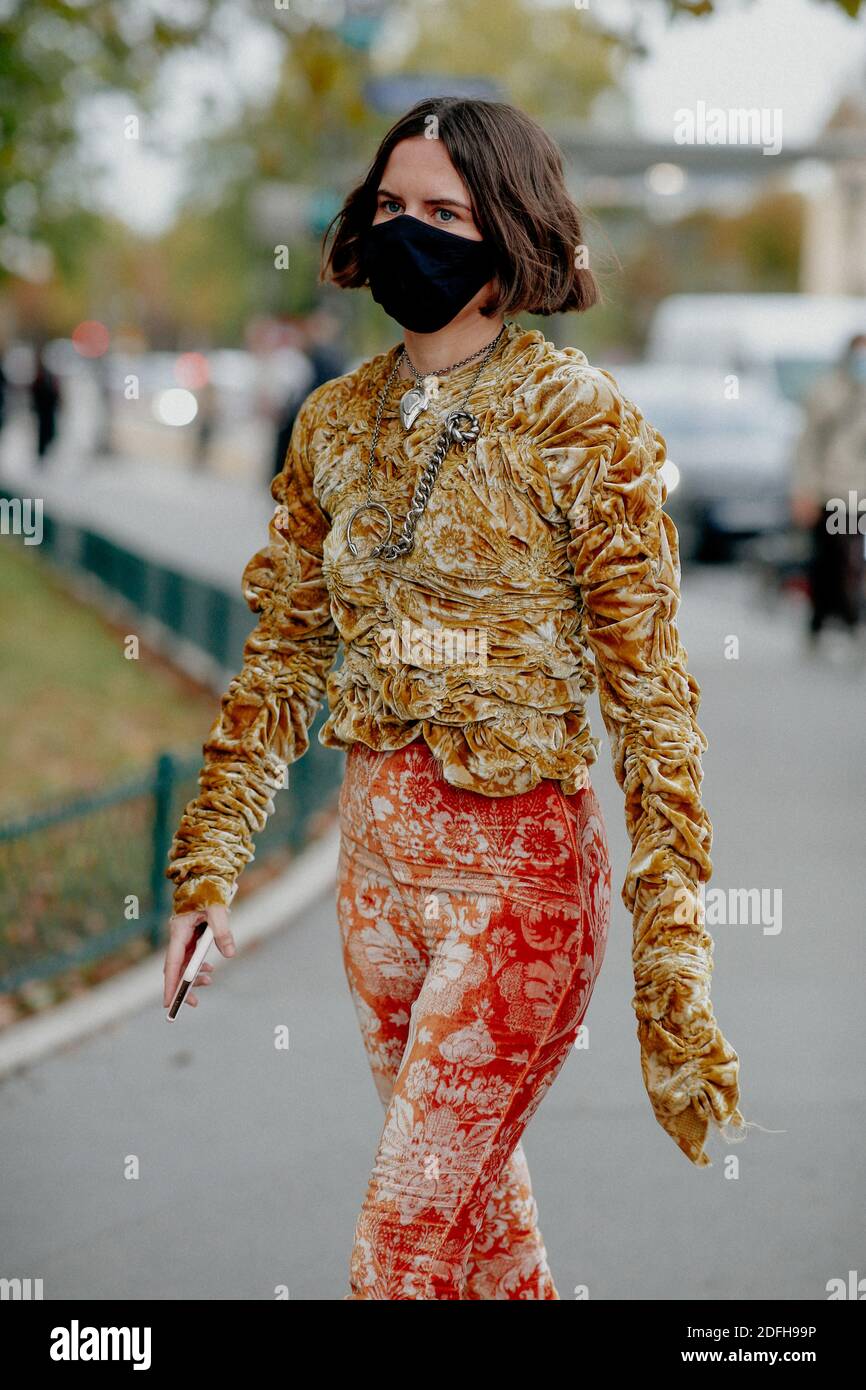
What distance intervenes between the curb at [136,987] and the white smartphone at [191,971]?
2.70 m

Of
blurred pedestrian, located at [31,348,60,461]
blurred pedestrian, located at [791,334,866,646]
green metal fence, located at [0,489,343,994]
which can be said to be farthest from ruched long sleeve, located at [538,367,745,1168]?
blurred pedestrian, located at [31,348,60,461]

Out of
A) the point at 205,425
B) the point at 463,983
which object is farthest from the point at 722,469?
the point at 463,983

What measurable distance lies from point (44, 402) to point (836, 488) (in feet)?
60.1

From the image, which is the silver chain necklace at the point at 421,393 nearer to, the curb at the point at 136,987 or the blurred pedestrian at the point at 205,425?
the curb at the point at 136,987

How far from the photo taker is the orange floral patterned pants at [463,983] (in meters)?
2.36

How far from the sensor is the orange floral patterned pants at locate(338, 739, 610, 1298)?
2.36m

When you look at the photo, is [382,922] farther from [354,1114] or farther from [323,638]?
[354,1114]

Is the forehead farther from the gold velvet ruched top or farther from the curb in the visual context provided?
the curb

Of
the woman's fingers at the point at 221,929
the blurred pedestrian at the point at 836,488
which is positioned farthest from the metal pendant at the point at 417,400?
the blurred pedestrian at the point at 836,488

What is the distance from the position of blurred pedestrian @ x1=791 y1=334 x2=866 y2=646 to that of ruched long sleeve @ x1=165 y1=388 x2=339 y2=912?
8.83 meters

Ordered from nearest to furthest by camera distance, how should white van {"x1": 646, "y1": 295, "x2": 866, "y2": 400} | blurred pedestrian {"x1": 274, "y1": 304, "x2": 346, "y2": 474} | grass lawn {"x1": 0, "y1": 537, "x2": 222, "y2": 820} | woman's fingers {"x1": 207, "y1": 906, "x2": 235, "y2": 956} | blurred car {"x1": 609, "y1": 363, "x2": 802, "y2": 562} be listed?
woman's fingers {"x1": 207, "y1": 906, "x2": 235, "y2": 956} < grass lawn {"x1": 0, "y1": 537, "x2": 222, "y2": 820} < blurred pedestrian {"x1": 274, "y1": 304, "x2": 346, "y2": 474} < blurred car {"x1": 609, "y1": 363, "x2": 802, "y2": 562} < white van {"x1": 646, "y1": 295, "x2": 866, "y2": 400}

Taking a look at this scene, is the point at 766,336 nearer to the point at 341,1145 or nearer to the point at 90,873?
the point at 90,873

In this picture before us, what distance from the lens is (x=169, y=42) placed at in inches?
310

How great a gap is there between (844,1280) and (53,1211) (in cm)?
183
